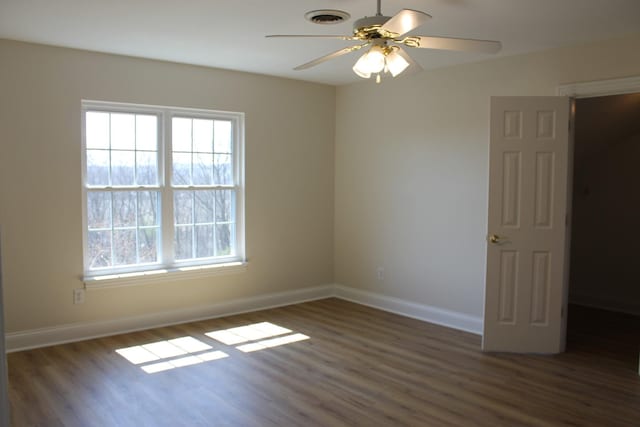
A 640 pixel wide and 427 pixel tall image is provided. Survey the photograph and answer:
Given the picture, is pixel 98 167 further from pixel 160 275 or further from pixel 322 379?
pixel 322 379

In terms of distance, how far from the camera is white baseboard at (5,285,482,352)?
437 cm

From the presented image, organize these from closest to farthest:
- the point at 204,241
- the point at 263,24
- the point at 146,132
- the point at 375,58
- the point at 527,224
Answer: the point at 375,58 → the point at 263,24 → the point at 527,224 → the point at 146,132 → the point at 204,241

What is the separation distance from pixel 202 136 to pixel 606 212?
Answer: 4417mm

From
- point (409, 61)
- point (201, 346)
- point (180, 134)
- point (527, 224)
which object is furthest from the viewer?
point (180, 134)

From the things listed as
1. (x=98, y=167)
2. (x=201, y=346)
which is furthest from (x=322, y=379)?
(x=98, y=167)

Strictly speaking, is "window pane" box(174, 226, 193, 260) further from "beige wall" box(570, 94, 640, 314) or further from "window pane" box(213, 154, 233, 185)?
"beige wall" box(570, 94, 640, 314)

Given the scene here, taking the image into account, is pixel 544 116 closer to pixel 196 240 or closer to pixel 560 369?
pixel 560 369

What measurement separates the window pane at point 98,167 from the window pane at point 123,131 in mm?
128

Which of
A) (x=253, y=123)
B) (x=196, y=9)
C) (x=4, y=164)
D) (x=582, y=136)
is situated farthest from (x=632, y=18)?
(x=4, y=164)

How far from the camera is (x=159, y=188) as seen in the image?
4980mm

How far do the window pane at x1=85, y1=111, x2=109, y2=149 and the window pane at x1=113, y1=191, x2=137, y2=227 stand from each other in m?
0.45

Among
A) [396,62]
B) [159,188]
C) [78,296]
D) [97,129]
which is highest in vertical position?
[396,62]

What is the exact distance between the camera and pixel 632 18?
11.4 feet

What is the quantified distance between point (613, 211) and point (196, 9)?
4.87 metres
